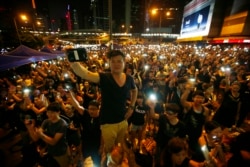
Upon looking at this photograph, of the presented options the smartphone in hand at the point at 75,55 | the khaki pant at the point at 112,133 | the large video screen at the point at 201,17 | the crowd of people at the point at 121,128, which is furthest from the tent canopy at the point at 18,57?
the large video screen at the point at 201,17

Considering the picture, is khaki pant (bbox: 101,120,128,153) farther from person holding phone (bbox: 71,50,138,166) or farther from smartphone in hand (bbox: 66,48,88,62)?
smartphone in hand (bbox: 66,48,88,62)

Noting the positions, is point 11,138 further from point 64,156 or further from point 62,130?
point 64,156

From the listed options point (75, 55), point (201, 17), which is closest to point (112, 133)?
point (75, 55)

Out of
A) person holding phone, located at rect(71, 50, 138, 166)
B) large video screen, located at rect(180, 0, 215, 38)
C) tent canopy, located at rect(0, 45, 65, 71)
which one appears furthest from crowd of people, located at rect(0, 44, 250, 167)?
large video screen, located at rect(180, 0, 215, 38)

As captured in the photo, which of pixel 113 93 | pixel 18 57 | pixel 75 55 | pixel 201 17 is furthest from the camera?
pixel 201 17

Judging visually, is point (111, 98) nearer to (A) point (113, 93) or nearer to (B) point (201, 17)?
(A) point (113, 93)

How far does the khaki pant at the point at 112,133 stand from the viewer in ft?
10.5

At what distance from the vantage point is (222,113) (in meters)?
5.55

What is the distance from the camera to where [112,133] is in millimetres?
3209

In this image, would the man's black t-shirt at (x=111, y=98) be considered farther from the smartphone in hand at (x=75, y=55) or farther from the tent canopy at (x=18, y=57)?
the tent canopy at (x=18, y=57)

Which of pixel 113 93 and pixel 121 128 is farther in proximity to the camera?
pixel 121 128

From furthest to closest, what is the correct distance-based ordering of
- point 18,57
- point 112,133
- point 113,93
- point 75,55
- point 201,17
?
1. point 201,17
2. point 18,57
3. point 112,133
4. point 113,93
5. point 75,55

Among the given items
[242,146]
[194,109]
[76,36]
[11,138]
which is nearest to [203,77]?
[194,109]

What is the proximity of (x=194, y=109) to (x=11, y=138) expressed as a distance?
3328mm
